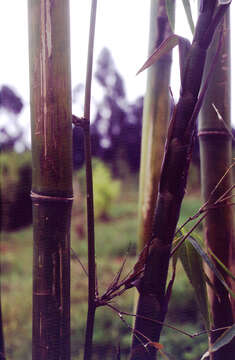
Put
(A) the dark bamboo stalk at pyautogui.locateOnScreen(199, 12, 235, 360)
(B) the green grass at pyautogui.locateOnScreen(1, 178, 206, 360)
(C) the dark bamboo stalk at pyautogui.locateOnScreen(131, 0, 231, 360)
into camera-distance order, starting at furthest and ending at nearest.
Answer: (B) the green grass at pyautogui.locateOnScreen(1, 178, 206, 360) < (A) the dark bamboo stalk at pyautogui.locateOnScreen(199, 12, 235, 360) < (C) the dark bamboo stalk at pyautogui.locateOnScreen(131, 0, 231, 360)

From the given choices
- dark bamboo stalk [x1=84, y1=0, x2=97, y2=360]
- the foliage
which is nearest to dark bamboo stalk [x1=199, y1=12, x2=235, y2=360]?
dark bamboo stalk [x1=84, y1=0, x2=97, y2=360]

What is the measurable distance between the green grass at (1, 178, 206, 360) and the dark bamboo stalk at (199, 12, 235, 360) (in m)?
0.11

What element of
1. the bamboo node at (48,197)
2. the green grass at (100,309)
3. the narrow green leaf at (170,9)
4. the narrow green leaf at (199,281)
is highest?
the narrow green leaf at (170,9)

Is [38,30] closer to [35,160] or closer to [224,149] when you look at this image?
[35,160]

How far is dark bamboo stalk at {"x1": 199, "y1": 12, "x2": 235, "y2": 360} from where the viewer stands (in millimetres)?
433

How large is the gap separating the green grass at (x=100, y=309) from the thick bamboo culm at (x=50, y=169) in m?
0.06

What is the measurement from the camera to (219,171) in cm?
44

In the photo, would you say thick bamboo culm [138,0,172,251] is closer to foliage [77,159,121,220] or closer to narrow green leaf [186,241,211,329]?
narrow green leaf [186,241,211,329]

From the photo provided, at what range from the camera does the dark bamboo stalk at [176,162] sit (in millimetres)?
304

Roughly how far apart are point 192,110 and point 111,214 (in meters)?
5.08

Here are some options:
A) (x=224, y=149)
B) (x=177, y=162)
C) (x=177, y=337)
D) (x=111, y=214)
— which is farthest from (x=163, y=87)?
(x=111, y=214)

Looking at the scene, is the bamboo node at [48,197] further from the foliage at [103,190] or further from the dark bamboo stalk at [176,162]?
the foliage at [103,190]

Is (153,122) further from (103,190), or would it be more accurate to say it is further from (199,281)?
(103,190)

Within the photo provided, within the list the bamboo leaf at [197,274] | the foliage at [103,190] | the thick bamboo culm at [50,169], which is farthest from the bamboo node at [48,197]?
the foliage at [103,190]
